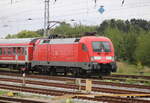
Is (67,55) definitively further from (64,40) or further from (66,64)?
(64,40)

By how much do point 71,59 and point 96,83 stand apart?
5.43 meters

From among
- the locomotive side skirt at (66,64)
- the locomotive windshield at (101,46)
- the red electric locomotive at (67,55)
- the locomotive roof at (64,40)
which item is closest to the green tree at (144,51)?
the red electric locomotive at (67,55)

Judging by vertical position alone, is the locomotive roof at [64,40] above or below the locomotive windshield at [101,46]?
above

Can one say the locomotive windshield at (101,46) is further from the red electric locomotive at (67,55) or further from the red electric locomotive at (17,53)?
the red electric locomotive at (17,53)

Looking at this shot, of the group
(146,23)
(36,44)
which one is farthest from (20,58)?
(146,23)

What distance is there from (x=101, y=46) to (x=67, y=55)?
3.03 meters

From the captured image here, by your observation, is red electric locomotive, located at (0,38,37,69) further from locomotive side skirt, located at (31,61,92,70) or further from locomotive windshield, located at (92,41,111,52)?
locomotive windshield, located at (92,41,111,52)

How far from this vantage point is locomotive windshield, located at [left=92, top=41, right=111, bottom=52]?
2583 cm

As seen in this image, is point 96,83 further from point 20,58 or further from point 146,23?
point 146,23

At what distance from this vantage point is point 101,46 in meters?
26.2

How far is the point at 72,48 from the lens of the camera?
26906 mm

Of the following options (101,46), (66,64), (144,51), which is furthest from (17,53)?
(144,51)

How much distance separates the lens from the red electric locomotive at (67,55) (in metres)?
25.5

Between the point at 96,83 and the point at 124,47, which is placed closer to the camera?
the point at 96,83
